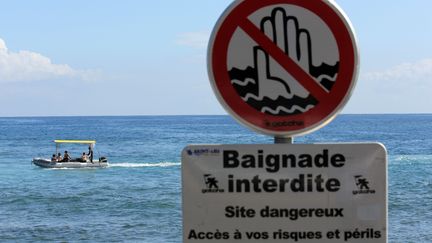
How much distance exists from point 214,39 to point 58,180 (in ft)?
161

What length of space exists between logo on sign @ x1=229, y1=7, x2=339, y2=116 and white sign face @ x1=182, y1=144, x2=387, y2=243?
6.5 inches

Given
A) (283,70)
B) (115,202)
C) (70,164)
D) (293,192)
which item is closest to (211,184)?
(293,192)

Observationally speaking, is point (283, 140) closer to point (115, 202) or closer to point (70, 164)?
point (115, 202)

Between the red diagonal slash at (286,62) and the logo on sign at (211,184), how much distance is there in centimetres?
44

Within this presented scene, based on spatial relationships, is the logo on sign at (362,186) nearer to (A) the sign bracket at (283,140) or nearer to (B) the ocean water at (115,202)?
(A) the sign bracket at (283,140)

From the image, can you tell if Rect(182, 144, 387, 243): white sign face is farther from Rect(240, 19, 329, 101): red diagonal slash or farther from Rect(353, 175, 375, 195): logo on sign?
Rect(240, 19, 329, 101): red diagonal slash

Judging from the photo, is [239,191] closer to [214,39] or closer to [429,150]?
[214,39]

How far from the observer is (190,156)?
2320 mm

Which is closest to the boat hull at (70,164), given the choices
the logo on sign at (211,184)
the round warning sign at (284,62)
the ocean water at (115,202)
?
the ocean water at (115,202)

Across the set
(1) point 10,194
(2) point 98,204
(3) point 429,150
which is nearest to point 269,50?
(2) point 98,204

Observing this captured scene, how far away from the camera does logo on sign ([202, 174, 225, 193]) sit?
2307mm

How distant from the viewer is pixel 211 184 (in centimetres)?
231

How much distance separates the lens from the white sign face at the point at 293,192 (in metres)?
2.27

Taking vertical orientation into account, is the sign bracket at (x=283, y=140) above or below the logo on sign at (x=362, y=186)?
above
